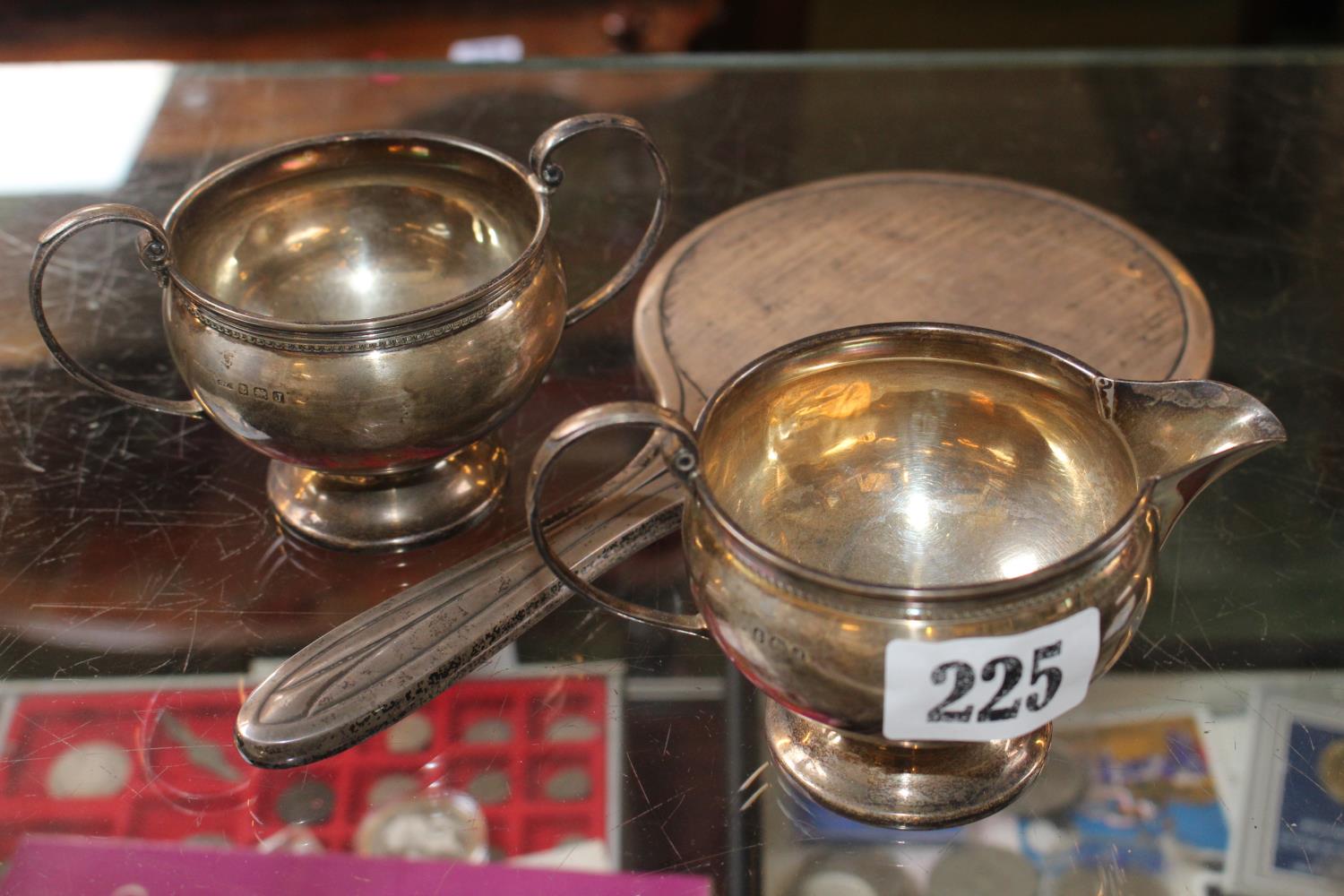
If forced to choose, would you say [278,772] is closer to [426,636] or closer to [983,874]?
[426,636]

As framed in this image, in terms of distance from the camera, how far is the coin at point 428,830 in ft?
2.08

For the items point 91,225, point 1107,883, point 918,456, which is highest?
point 91,225

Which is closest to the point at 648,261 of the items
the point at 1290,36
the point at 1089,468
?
the point at 1089,468

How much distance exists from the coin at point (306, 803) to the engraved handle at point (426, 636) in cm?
2

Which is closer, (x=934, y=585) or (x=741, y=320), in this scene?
(x=934, y=585)

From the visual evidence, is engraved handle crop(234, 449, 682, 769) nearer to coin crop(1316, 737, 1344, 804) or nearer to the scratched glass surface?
the scratched glass surface

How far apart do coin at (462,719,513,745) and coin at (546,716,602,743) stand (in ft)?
0.06

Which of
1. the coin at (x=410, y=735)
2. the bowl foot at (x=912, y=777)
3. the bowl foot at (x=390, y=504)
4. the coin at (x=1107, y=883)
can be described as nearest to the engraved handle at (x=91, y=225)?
the bowl foot at (x=390, y=504)

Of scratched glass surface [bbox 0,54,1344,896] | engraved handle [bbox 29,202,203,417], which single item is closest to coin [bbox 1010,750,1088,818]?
scratched glass surface [bbox 0,54,1344,896]

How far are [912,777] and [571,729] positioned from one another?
166mm

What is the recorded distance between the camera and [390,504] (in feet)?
2.54

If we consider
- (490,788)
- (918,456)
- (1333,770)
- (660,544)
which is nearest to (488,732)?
(490,788)

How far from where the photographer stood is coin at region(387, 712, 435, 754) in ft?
2.23

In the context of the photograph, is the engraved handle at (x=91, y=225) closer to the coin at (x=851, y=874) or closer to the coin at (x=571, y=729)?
the coin at (x=571, y=729)
